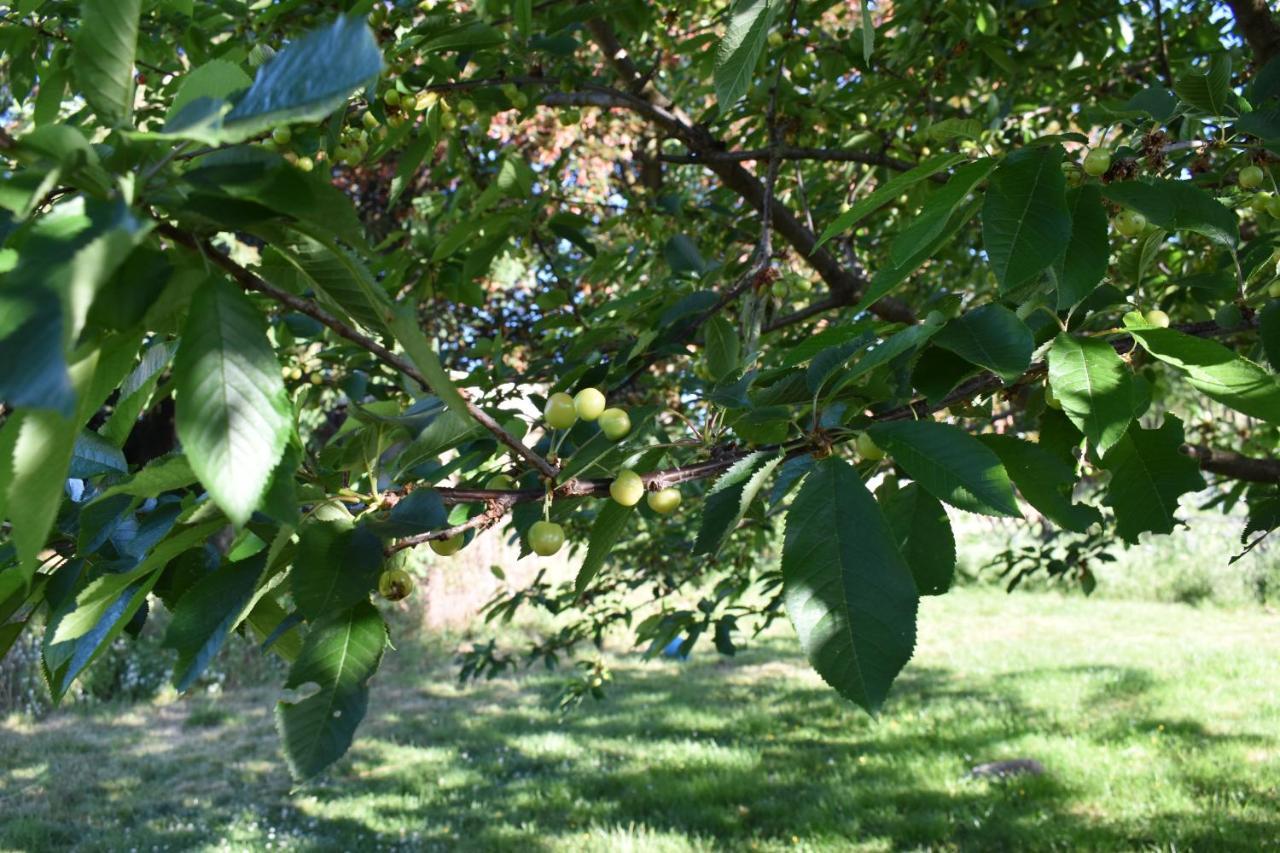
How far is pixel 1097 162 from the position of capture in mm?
1144

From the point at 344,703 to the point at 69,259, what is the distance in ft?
1.80

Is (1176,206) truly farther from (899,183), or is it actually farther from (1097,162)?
(899,183)

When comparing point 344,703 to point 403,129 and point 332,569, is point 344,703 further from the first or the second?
point 403,129

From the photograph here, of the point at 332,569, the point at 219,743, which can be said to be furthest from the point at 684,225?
the point at 219,743

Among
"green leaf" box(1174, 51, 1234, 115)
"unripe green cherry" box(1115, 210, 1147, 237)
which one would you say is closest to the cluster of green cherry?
"unripe green cherry" box(1115, 210, 1147, 237)

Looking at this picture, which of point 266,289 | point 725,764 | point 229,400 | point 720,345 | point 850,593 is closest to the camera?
point 229,400

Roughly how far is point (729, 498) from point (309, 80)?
1.97 ft

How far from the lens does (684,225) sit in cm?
334

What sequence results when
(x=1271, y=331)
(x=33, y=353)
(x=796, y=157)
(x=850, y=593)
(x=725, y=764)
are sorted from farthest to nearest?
(x=725, y=764), (x=796, y=157), (x=1271, y=331), (x=850, y=593), (x=33, y=353)

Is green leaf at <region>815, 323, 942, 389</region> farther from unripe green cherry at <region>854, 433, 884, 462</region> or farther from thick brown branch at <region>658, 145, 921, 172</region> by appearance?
thick brown branch at <region>658, 145, 921, 172</region>

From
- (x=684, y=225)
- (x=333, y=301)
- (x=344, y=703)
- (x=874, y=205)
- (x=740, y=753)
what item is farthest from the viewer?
(x=740, y=753)

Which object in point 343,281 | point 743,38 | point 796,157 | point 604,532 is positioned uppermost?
point 796,157

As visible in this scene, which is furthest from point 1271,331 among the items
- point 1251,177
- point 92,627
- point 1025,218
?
point 92,627

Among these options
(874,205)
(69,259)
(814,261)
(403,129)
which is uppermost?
(403,129)
